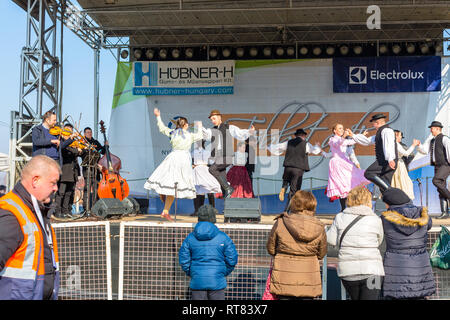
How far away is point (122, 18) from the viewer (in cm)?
1165

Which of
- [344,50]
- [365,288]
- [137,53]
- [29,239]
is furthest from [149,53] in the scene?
[29,239]

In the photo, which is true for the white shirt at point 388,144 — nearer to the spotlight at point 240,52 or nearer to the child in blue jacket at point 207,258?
the child in blue jacket at point 207,258

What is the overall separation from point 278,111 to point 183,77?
234 cm

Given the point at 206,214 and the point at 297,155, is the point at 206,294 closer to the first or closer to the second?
the point at 206,214

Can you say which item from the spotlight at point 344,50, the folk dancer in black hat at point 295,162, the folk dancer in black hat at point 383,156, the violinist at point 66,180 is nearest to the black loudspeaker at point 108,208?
the violinist at point 66,180

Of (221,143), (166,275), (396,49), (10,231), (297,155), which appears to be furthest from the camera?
(396,49)

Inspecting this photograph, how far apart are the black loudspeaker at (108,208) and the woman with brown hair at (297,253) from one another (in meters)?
4.64

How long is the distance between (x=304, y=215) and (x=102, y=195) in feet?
18.2

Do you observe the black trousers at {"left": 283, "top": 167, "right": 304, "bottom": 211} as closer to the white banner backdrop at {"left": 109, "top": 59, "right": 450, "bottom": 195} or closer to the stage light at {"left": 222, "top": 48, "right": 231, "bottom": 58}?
the white banner backdrop at {"left": 109, "top": 59, "right": 450, "bottom": 195}

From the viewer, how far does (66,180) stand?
24.5 ft

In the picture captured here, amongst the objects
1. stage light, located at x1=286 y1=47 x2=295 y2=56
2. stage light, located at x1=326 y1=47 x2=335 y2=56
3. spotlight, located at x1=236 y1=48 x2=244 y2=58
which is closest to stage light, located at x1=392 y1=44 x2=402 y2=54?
stage light, located at x1=326 y1=47 x2=335 y2=56

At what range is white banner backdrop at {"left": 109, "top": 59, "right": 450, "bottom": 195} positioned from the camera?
11.2m
